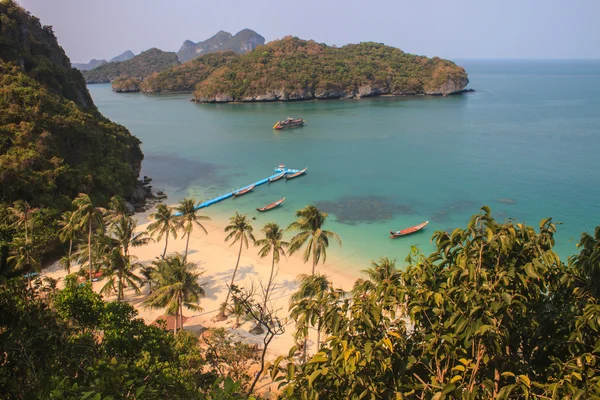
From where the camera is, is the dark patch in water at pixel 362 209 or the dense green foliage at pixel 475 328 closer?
the dense green foliage at pixel 475 328

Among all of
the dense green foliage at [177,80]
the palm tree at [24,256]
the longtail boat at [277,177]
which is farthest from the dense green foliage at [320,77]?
the palm tree at [24,256]

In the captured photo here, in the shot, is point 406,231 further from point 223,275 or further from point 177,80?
point 177,80

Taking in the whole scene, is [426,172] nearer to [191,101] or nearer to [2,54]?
[2,54]

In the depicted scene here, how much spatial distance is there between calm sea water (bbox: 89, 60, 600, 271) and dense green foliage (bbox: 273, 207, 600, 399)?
11597mm

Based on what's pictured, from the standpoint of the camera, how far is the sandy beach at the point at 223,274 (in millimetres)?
18469

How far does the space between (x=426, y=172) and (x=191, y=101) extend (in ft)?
299

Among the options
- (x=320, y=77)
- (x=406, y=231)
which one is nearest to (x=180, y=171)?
(x=406, y=231)

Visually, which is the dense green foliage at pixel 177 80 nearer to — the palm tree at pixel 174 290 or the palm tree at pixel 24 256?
the palm tree at pixel 24 256

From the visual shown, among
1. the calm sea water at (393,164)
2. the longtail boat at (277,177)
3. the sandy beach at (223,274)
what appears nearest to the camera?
the sandy beach at (223,274)

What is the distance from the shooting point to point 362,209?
34281 millimetres

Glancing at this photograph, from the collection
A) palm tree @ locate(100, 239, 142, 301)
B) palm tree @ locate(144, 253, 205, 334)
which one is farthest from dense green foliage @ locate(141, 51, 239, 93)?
palm tree @ locate(144, 253, 205, 334)

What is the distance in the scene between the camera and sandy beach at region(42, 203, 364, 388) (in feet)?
60.6

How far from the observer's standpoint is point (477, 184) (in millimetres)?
40031

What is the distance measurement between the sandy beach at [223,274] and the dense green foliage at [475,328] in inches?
460
